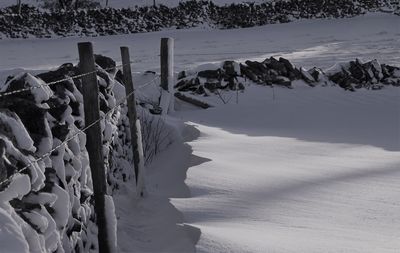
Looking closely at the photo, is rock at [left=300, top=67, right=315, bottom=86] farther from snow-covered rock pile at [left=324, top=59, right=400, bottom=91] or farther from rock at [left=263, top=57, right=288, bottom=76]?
rock at [left=263, top=57, right=288, bottom=76]

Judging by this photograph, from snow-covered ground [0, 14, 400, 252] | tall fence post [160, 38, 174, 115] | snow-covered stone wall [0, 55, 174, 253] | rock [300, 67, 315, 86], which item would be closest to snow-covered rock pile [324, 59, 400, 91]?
rock [300, 67, 315, 86]

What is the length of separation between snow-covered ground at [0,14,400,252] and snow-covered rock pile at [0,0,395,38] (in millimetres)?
11936

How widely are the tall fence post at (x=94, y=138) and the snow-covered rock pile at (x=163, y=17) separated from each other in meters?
20.6

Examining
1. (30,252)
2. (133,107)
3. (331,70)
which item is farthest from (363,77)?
(30,252)

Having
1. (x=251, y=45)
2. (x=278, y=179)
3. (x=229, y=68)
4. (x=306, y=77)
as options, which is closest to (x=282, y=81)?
(x=306, y=77)

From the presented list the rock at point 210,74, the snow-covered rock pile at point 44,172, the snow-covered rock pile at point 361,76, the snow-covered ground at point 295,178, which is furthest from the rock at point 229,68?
the snow-covered rock pile at point 44,172

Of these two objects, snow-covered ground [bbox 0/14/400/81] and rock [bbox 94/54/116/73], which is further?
snow-covered ground [bbox 0/14/400/81]

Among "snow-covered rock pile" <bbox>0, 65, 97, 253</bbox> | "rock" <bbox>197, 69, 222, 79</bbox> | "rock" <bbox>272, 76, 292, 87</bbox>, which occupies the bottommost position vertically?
"rock" <bbox>272, 76, 292, 87</bbox>

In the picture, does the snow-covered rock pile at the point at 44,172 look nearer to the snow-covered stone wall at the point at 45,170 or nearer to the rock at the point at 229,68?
the snow-covered stone wall at the point at 45,170

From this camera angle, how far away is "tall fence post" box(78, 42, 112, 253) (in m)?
3.51

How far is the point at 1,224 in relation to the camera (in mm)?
1918

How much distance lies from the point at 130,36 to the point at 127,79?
16.9 meters

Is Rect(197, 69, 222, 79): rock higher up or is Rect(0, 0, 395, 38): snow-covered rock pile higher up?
Rect(0, 0, 395, 38): snow-covered rock pile

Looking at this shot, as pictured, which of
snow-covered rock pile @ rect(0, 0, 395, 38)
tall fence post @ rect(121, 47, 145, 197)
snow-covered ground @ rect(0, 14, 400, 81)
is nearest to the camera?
tall fence post @ rect(121, 47, 145, 197)
